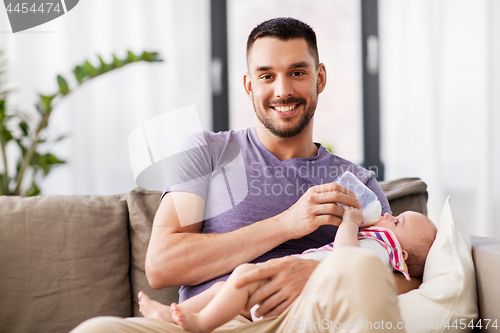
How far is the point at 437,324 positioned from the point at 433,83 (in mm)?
2056

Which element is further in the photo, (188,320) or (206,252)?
Result: (206,252)

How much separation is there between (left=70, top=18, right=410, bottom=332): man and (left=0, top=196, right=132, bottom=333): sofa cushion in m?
0.26

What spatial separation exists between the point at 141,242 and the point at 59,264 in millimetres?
265

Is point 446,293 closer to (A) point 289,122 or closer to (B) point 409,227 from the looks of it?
(B) point 409,227

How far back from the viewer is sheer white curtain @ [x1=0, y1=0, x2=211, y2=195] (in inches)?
90.0

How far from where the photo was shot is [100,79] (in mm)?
2389

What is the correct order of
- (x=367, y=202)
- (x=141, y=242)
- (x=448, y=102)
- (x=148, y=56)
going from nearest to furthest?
(x=367, y=202), (x=141, y=242), (x=148, y=56), (x=448, y=102)

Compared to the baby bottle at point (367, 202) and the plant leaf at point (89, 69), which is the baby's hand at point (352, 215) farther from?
the plant leaf at point (89, 69)

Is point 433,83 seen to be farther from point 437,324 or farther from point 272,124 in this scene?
point 437,324

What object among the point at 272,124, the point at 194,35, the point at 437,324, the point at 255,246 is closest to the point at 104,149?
the point at 194,35

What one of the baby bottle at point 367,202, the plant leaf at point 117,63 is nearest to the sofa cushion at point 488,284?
the baby bottle at point 367,202

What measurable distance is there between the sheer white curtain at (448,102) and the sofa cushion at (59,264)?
2032mm

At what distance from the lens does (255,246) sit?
1.16 meters

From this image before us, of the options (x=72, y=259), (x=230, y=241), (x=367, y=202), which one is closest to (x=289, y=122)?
(x=367, y=202)
